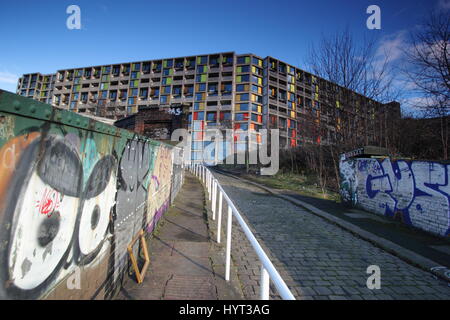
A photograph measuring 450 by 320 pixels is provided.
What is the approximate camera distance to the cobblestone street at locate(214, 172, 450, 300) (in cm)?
276

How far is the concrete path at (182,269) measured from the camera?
2.50m

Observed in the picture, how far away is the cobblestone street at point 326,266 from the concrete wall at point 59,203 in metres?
1.89

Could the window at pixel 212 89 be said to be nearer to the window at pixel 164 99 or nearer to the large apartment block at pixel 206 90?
Answer: the large apartment block at pixel 206 90

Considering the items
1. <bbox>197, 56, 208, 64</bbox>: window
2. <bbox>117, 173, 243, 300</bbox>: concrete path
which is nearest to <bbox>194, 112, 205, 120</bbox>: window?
<bbox>197, 56, 208, 64</bbox>: window

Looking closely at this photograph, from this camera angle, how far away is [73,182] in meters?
1.63

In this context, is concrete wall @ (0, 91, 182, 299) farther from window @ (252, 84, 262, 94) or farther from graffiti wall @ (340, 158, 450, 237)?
window @ (252, 84, 262, 94)

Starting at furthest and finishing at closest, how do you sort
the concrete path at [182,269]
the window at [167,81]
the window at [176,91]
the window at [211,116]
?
the window at [167,81] < the window at [176,91] < the window at [211,116] < the concrete path at [182,269]

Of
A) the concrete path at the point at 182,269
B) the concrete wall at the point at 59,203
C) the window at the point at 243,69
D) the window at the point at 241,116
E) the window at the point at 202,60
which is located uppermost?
the window at the point at 202,60

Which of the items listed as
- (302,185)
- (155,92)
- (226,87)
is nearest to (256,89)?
(226,87)

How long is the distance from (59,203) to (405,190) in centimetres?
841

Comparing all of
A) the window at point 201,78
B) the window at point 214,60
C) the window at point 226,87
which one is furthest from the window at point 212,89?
the window at point 214,60

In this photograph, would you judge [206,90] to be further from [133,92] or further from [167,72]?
[133,92]

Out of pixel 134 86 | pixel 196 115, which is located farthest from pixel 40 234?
pixel 134 86

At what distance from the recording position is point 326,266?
344cm
